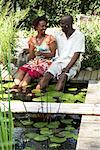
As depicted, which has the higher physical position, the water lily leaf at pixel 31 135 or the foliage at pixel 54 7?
the foliage at pixel 54 7

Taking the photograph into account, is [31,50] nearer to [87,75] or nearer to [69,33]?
[69,33]

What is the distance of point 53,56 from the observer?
223 inches

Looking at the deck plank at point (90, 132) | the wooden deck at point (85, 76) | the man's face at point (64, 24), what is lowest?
the deck plank at point (90, 132)

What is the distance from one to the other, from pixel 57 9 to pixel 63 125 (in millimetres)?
7064

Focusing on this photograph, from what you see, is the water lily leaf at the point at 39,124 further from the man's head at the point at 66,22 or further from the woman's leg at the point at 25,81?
the man's head at the point at 66,22

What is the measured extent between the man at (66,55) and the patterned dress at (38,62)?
0.13 m

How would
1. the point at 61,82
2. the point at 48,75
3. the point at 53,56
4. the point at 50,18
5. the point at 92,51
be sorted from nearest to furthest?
the point at 61,82, the point at 48,75, the point at 53,56, the point at 92,51, the point at 50,18

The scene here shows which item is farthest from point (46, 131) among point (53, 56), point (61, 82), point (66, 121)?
point (53, 56)

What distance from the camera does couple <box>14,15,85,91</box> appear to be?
17.5 ft

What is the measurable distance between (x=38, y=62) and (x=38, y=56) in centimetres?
15

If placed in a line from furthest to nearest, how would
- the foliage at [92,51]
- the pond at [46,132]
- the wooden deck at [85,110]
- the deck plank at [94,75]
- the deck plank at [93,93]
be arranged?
1. the foliage at [92,51]
2. the deck plank at [94,75]
3. the deck plank at [93,93]
4. the pond at [46,132]
5. the wooden deck at [85,110]

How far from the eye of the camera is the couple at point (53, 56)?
5.35 metres

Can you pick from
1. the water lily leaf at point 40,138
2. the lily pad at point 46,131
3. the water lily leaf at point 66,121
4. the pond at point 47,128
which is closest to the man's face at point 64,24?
the pond at point 47,128

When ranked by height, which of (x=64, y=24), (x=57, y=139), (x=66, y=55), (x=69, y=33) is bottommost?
(x=57, y=139)
